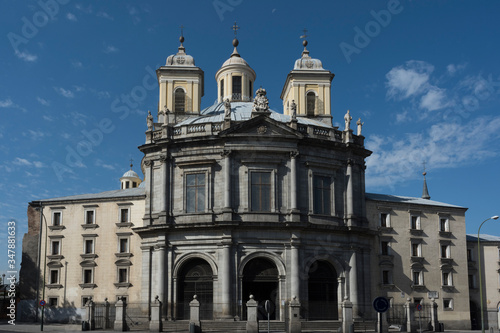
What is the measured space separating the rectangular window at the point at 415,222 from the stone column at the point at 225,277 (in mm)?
18953

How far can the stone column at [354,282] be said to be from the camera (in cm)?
4591

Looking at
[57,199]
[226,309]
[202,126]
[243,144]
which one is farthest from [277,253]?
[57,199]

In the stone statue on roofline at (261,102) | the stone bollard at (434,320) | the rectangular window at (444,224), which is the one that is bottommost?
the stone bollard at (434,320)

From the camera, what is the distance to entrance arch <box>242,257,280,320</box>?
44.4 metres

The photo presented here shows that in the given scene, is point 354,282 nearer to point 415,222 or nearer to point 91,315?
point 415,222

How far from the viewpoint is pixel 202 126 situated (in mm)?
47344

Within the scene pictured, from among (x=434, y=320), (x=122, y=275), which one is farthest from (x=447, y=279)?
(x=122, y=275)

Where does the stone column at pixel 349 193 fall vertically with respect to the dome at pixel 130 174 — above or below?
below

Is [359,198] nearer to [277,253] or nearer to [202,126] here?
[277,253]

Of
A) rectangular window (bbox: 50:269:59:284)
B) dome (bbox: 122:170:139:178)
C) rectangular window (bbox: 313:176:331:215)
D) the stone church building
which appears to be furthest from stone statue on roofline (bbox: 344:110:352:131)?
dome (bbox: 122:170:139:178)

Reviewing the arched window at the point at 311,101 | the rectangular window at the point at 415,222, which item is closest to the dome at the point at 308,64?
the arched window at the point at 311,101

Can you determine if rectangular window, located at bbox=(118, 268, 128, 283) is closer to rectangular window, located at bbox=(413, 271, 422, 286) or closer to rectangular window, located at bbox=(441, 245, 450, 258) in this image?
rectangular window, located at bbox=(413, 271, 422, 286)

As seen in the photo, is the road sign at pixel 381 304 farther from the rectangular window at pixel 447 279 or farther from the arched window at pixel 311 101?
the arched window at pixel 311 101

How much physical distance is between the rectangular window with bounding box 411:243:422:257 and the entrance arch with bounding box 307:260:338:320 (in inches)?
385
